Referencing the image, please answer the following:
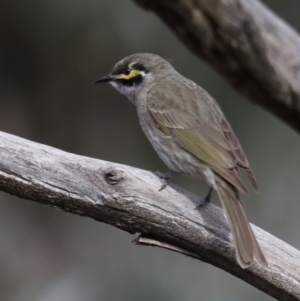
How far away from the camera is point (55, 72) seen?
309 inches

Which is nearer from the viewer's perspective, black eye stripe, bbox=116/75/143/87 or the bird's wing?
the bird's wing

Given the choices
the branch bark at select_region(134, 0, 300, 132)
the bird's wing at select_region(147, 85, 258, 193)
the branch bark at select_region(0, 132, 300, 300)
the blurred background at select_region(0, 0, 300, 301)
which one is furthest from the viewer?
the blurred background at select_region(0, 0, 300, 301)

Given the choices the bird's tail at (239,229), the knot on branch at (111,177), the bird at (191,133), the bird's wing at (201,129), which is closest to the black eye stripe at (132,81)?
the bird at (191,133)

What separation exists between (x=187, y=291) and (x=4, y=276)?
6.06 feet

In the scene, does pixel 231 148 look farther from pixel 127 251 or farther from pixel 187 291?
pixel 127 251

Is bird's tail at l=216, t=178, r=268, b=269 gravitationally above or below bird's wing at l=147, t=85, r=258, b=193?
below

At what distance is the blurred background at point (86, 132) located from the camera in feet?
24.3

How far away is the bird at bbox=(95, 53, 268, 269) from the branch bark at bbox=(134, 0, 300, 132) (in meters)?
0.37

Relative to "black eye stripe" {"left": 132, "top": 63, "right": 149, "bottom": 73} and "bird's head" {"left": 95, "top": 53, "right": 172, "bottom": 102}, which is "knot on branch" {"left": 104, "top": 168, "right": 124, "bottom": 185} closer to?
"bird's head" {"left": 95, "top": 53, "right": 172, "bottom": 102}

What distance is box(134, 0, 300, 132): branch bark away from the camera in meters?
5.36

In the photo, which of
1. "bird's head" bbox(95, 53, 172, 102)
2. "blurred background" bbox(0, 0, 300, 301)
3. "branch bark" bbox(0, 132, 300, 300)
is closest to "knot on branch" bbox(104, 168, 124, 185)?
"branch bark" bbox(0, 132, 300, 300)

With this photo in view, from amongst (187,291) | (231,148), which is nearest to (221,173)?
(231,148)

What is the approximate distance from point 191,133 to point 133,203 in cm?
102

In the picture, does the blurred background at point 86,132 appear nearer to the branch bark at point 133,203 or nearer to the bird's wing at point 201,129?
the bird's wing at point 201,129
